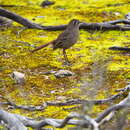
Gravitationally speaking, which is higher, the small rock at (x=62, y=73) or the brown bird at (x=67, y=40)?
the brown bird at (x=67, y=40)

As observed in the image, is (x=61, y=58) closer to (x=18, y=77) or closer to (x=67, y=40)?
(x=67, y=40)

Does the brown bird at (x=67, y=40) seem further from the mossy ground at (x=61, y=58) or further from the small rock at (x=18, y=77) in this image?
the small rock at (x=18, y=77)

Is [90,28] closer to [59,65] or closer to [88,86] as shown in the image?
[59,65]

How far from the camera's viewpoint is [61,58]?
7938 mm

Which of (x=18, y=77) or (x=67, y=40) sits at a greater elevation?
(x=67, y=40)

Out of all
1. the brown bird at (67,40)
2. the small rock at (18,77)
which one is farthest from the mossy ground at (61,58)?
the brown bird at (67,40)

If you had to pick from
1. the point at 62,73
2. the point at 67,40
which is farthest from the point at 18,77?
the point at 67,40

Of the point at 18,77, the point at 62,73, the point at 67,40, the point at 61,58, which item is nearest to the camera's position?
the point at 18,77

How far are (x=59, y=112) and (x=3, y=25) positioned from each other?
16.8 ft

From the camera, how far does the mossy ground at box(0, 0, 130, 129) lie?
583 centimetres

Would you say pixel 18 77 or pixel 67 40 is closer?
pixel 18 77

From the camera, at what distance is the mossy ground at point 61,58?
229 inches

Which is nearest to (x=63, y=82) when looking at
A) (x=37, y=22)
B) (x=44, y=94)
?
(x=44, y=94)

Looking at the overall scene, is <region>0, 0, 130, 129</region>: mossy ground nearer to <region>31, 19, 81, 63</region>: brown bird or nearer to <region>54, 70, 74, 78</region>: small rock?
<region>54, 70, 74, 78</region>: small rock
